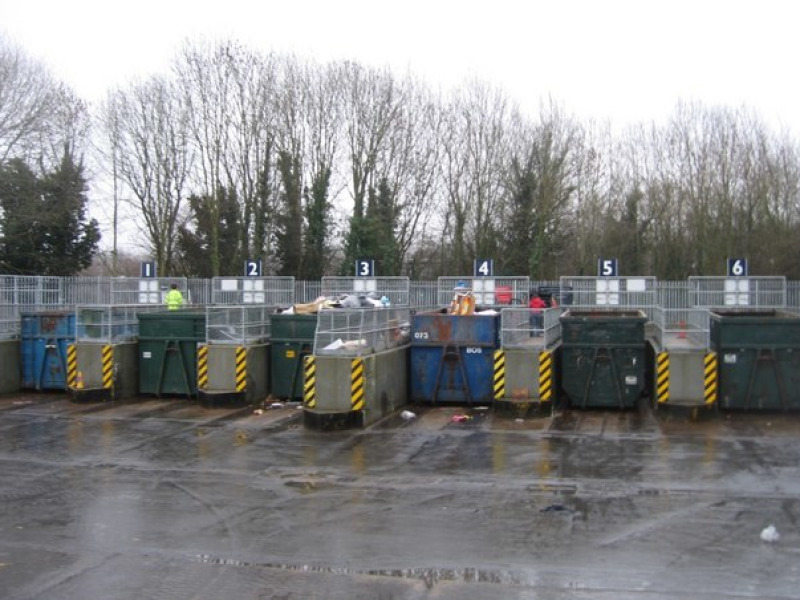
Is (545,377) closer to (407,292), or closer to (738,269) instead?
(407,292)

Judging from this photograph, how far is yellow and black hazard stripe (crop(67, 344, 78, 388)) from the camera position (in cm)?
1902

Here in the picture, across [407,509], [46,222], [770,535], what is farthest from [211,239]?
[770,535]

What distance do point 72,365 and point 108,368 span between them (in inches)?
42.1

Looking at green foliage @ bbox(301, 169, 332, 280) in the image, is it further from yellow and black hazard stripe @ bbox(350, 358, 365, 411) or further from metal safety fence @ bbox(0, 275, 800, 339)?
yellow and black hazard stripe @ bbox(350, 358, 365, 411)

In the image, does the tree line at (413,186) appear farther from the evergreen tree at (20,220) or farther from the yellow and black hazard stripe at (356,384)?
the yellow and black hazard stripe at (356,384)

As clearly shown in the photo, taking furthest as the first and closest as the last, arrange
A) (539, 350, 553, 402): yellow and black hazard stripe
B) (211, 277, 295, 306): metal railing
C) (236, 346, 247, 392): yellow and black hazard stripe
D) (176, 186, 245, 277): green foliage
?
(176, 186, 245, 277): green foliage
(211, 277, 295, 306): metal railing
(236, 346, 247, 392): yellow and black hazard stripe
(539, 350, 553, 402): yellow and black hazard stripe

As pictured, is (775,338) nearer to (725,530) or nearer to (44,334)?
(725,530)

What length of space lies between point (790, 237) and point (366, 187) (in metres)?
23.1

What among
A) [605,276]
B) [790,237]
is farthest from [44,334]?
[790,237]

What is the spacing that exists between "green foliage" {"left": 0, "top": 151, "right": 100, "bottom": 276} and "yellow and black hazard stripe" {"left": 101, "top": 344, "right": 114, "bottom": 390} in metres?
18.9

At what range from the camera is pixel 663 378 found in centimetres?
1548

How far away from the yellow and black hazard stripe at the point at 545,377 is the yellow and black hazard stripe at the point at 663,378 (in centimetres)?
217

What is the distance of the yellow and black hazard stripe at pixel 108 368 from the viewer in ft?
61.7

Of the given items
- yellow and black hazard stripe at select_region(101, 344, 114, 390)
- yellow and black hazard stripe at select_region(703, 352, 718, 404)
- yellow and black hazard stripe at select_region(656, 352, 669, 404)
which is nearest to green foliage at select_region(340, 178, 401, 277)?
yellow and black hazard stripe at select_region(101, 344, 114, 390)
